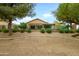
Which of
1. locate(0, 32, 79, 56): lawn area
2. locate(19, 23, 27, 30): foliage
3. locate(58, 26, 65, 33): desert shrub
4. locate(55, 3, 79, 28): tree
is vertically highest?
locate(55, 3, 79, 28): tree

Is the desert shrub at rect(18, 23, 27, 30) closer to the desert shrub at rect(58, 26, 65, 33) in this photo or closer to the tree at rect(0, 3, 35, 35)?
the tree at rect(0, 3, 35, 35)

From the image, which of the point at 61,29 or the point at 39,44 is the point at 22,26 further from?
the point at 61,29

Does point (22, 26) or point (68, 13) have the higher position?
point (68, 13)

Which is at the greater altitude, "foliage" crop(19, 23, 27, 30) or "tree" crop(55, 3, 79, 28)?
"tree" crop(55, 3, 79, 28)

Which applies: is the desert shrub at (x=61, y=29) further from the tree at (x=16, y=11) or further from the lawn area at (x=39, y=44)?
the tree at (x=16, y=11)

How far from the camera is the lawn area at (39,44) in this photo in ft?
163

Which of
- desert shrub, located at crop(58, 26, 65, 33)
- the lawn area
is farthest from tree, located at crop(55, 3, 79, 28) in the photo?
the lawn area

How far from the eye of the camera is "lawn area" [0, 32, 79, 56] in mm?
49812

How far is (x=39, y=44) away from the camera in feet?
164

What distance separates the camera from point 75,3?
49.8 metres

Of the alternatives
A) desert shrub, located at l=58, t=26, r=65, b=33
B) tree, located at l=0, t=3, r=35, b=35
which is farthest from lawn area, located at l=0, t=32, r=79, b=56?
tree, located at l=0, t=3, r=35, b=35

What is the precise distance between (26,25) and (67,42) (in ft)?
1.99

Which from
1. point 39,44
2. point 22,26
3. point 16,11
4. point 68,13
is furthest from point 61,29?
point 16,11

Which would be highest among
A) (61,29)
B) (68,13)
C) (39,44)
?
(68,13)
